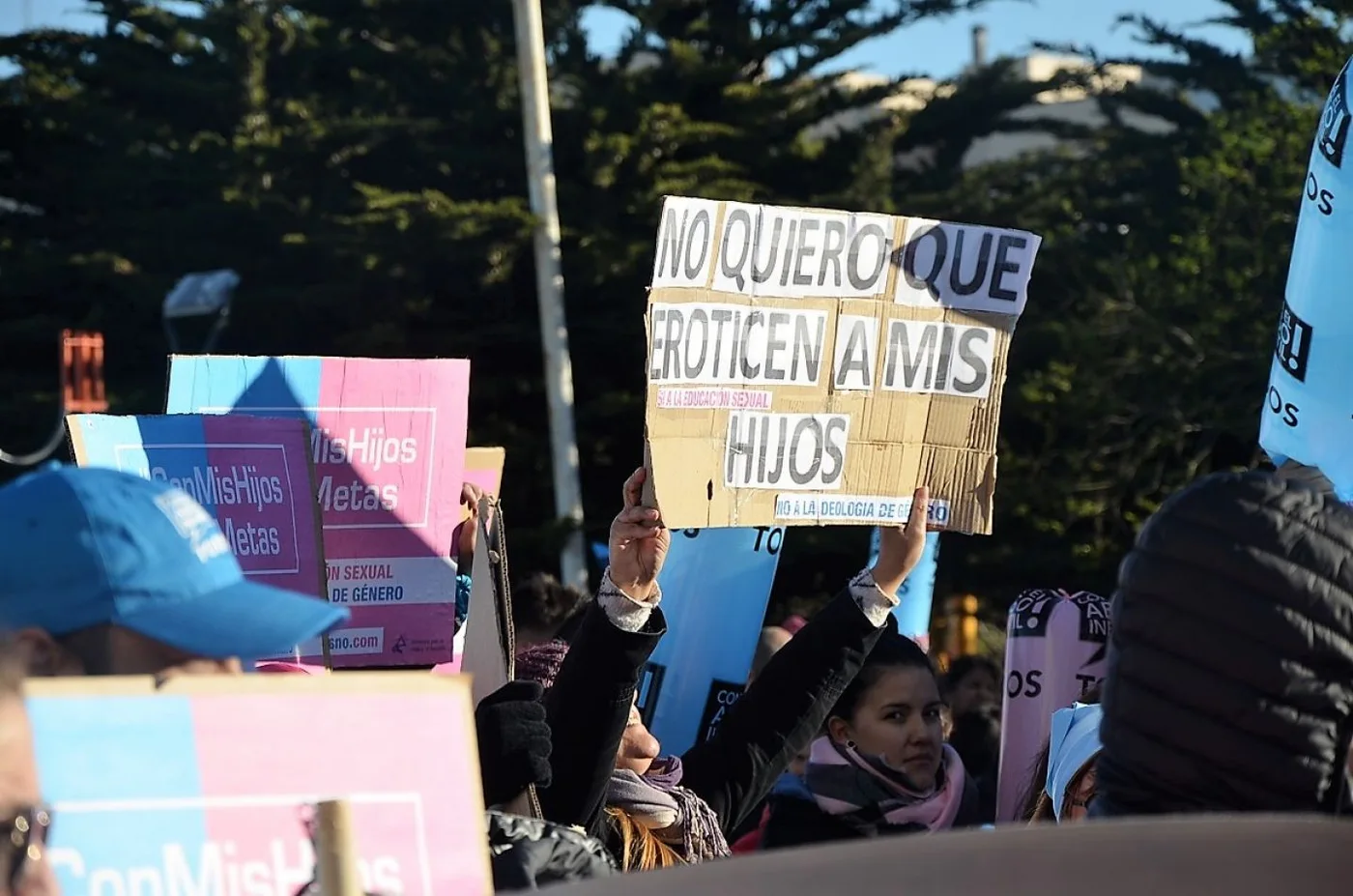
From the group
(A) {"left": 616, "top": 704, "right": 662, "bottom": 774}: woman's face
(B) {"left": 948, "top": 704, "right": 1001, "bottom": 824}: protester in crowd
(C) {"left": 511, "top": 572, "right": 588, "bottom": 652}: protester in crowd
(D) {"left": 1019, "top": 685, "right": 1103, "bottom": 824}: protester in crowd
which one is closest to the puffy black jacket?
(D) {"left": 1019, "top": 685, "right": 1103, "bottom": 824}: protester in crowd

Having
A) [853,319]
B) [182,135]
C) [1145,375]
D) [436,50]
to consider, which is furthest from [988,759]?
[182,135]

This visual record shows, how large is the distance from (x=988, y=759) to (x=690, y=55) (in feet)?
43.2

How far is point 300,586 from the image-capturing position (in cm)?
355

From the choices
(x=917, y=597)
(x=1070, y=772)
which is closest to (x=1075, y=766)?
(x=1070, y=772)

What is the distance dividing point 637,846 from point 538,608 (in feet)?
8.23

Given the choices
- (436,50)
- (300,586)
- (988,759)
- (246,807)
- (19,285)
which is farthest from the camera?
(19,285)

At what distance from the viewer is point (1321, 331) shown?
12.3ft

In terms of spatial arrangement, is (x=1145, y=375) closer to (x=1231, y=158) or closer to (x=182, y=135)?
(x=1231, y=158)

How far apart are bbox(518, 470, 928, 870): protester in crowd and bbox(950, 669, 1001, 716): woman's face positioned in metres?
3.50

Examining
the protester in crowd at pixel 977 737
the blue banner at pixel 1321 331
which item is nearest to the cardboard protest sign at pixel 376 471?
the blue banner at pixel 1321 331

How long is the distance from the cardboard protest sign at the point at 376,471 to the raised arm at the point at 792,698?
2.38 ft

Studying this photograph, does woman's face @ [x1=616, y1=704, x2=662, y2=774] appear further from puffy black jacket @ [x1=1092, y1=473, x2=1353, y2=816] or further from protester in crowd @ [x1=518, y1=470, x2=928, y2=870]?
puffy black jacket @ [x1=1092, y1=473, x2=1353, y2=816]

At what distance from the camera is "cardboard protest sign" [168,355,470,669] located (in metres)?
3.87

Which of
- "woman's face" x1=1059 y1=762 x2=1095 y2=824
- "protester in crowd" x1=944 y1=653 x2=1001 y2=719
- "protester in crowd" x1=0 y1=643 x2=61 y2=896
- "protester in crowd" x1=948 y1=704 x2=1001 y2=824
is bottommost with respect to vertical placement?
"protester in crowd" x1=948 y1=704 x2=1001 y2=824
